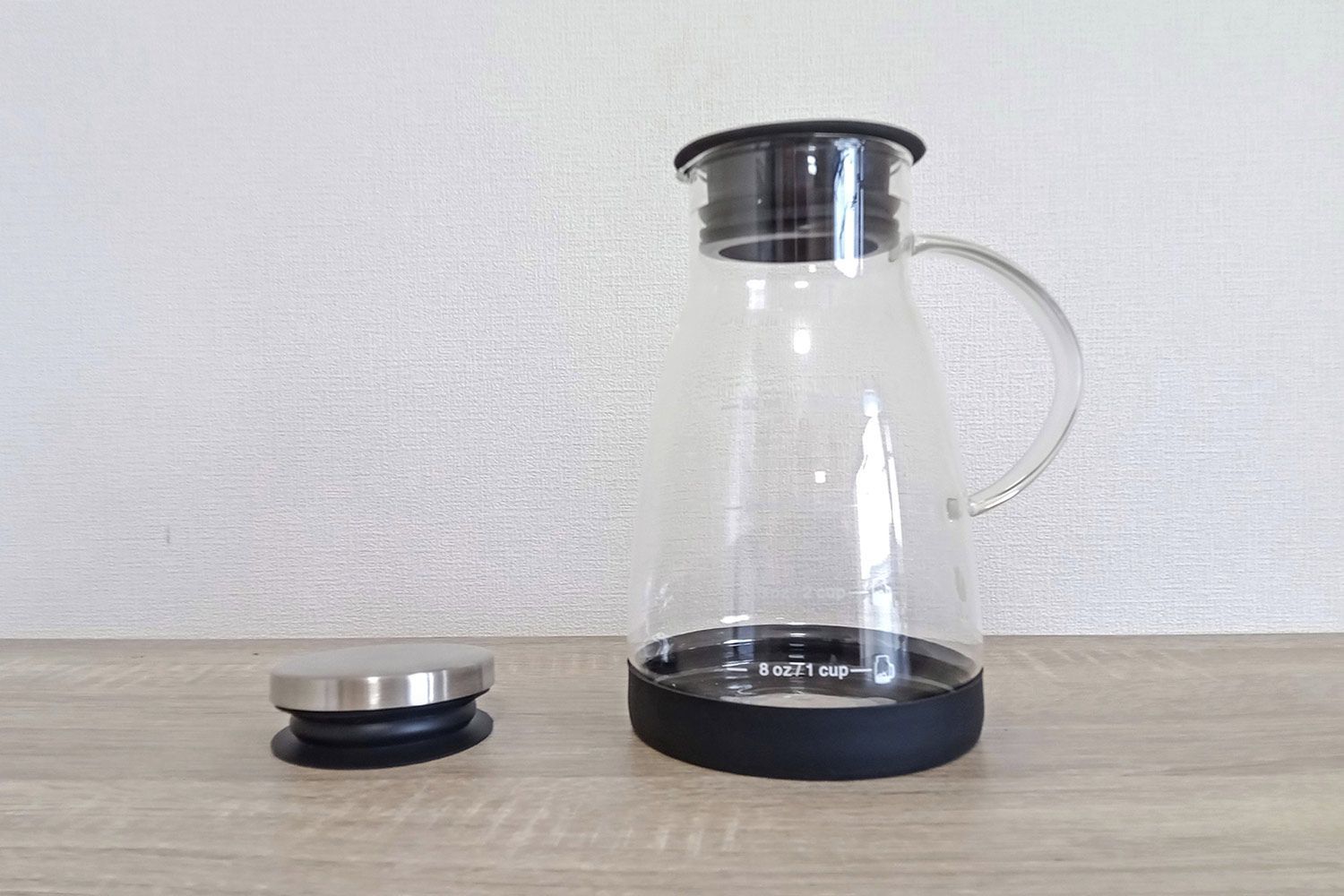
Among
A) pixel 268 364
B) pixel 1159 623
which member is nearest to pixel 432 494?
pixel 268 364

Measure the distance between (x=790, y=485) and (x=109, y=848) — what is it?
0.36 m

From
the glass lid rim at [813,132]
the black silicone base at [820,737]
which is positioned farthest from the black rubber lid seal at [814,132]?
the black silicone base at [820,737]

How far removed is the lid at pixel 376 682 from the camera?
0.46m

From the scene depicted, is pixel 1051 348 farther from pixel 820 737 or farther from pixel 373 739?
pixel 373 739

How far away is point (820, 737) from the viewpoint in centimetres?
42

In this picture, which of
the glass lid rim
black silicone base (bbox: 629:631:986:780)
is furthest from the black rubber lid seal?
black silicone base (bbox: 629:631:986:780)

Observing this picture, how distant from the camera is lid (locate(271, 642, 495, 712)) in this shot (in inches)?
18.2

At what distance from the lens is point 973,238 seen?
31.5 inches

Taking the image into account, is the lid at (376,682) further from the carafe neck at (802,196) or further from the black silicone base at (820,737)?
the carafe neck at (802,196)

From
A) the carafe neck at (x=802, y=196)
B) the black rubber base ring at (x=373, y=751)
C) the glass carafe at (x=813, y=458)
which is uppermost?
the carafe neck at (x=802, y=196)

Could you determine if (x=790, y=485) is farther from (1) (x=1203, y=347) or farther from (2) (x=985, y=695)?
(1) (x=1203, y=347)

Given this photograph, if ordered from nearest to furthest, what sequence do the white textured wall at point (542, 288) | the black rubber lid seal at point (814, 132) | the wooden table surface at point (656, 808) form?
1. the wooden table surface at point (656, 808)
2. the black rubber lid seal at point (814, 132)
3. the white textured wall at point (542, 288)

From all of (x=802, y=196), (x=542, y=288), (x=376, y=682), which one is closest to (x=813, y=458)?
(x=802, y=196)

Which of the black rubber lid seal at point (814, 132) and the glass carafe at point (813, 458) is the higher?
the black rubber lid seal at point (814, 132)
